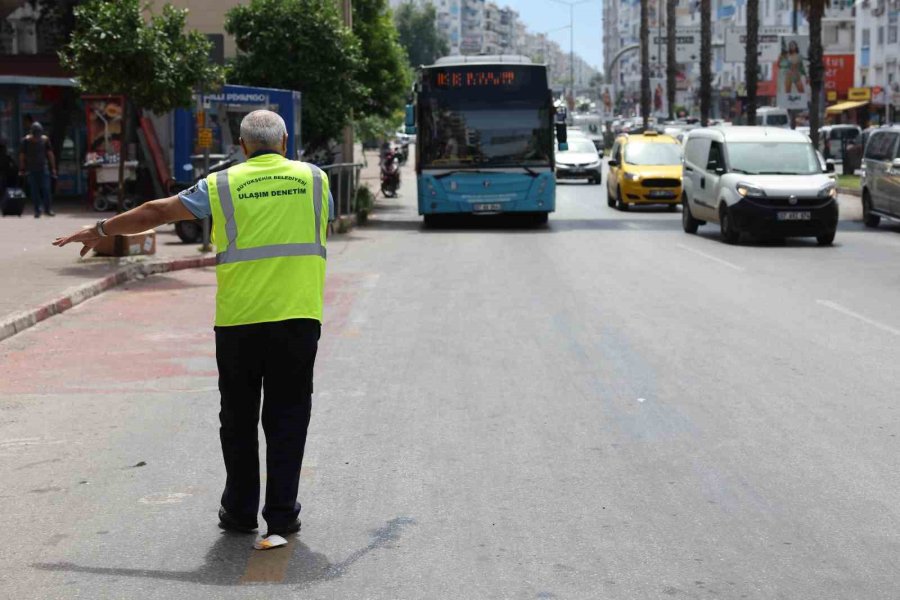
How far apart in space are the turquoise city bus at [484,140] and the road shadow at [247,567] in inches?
825

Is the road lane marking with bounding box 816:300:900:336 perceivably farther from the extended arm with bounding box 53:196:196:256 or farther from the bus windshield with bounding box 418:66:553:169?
the bus windshield with bounding box 418:66:553:169

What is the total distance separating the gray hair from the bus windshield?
20780mm

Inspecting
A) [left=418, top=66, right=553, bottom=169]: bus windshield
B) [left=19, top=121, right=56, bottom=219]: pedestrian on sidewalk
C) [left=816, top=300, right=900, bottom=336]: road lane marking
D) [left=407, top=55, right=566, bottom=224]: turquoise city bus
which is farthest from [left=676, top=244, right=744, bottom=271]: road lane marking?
[left=19, top=121, right=56, bottom=219]: pedestrian on sidewalk

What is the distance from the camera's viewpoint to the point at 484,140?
26578 mm

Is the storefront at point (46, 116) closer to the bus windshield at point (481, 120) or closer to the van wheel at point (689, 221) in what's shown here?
the bus windshield at point (481, 120)

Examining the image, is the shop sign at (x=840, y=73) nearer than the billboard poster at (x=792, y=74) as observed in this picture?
No

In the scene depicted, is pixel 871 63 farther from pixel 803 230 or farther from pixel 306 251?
pixel 306 251

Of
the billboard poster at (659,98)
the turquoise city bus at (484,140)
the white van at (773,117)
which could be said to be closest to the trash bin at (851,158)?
the turquoise city bus at (484,140)

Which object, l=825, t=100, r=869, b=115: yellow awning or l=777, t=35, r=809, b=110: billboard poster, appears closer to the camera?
l=777, t=35, r=809, b=110: billboard poster

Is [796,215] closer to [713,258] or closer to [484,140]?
[713,258]

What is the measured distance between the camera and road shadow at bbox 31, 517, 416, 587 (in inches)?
209

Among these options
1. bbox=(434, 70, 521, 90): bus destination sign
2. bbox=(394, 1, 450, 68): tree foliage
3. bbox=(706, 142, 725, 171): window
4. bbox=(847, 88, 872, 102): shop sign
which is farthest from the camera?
bbox=(394, 1, 450, 68): tree foliage

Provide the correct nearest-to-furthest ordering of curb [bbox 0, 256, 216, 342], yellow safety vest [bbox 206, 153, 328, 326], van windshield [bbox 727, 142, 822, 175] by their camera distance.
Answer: yellow safety vest [bbox 206, 153, 328, 326] < curb [bbox 0, 256, 216, 342] < van windshield [bbox 727, 142, 822, 175]

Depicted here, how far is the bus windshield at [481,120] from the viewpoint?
2658 centimetres
